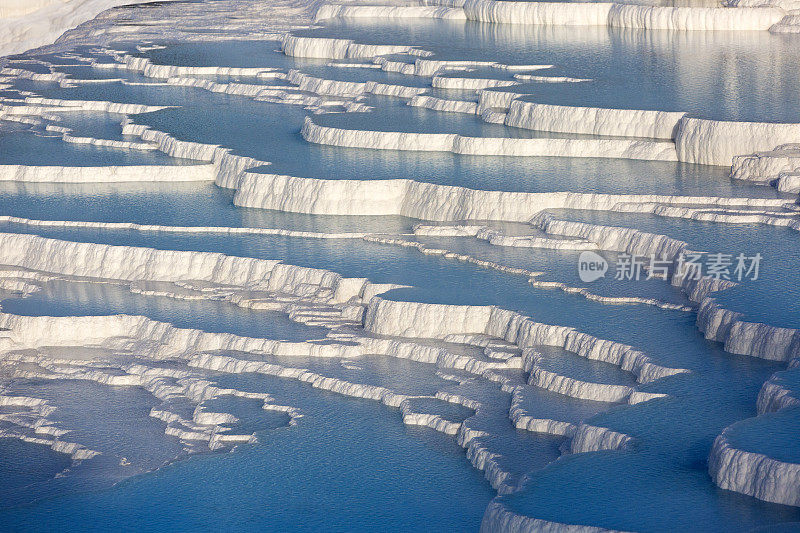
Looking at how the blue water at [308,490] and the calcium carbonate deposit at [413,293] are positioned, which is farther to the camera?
the blue water at [308,490]

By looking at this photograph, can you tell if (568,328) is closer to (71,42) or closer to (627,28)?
(627,28)

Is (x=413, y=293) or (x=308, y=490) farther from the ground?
(x=413, y=293)

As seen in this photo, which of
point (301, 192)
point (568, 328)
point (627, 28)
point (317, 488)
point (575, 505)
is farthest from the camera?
point (627, 28)

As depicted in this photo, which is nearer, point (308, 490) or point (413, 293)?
point (308, 490)

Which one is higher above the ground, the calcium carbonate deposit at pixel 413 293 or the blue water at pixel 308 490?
the calcium carbonate deposit at pixel 413 293

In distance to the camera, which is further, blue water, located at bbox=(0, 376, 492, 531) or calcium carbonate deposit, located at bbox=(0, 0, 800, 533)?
blue water, located at bbox=(0, 376, 492, 531)

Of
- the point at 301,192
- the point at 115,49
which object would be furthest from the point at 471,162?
the point at 115,49

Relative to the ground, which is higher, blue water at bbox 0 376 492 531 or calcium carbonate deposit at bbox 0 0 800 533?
calcium carbonate deposit at bbox 0 0 800 533

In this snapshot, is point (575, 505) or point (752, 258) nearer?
point (575, 505)
